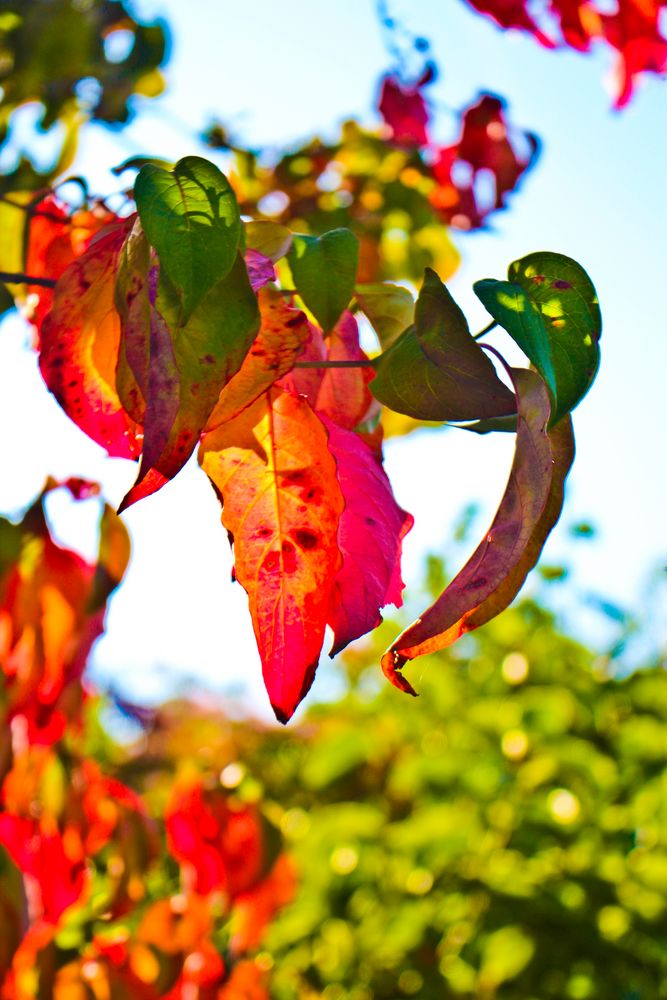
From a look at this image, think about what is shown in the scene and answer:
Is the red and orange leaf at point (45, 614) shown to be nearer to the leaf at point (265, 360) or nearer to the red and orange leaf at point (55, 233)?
the red and orange leaf at point (55, 233)

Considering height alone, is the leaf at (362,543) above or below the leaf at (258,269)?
below

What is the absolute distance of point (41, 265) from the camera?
861mm

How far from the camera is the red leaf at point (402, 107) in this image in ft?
5.93

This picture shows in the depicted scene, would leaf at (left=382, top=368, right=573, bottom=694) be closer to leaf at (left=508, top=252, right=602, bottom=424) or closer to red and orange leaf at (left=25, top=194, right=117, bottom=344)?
leaf at (left=508, top=252, right=602, bottom=424)

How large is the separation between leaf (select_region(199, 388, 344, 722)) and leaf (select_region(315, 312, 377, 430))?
0.22ft

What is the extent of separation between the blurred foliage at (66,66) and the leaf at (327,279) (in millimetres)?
798

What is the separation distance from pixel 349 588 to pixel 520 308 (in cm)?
15

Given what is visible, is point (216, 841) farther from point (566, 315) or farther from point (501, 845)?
point (566, 315)

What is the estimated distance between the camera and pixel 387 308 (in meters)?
0.61

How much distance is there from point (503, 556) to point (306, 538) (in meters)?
0.11

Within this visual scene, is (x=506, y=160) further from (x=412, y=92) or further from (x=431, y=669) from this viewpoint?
(x=431, y=669)

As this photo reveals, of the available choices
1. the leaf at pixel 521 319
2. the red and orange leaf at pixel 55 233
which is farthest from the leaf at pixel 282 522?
the red and orange leaf at pixel 55 233

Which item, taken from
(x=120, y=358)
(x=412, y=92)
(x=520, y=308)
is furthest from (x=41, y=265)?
(x=412, y=92)

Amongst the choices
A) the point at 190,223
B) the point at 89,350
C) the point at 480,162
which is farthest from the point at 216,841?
the point at 480,162
